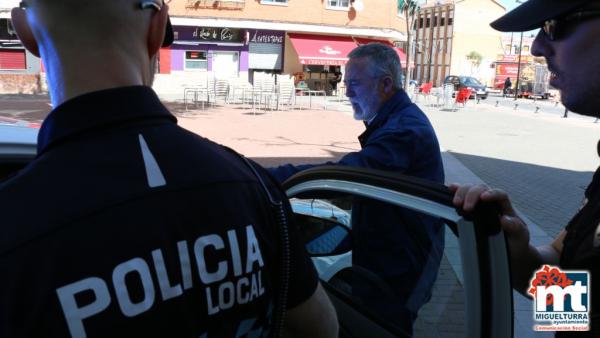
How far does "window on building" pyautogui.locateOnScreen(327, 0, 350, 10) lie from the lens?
1264 inches

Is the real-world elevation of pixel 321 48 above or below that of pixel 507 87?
above

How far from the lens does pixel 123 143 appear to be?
0.94 metres

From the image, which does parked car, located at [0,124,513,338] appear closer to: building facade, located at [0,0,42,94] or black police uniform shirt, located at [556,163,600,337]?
black police uniform shirt, located at [556,163,600,337]

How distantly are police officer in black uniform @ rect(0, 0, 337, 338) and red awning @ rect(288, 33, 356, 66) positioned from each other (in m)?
30.2

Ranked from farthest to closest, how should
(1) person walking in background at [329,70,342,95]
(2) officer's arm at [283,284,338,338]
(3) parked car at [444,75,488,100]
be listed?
(3) parked car at [444,75,488,100] → (1) person walking in background at [329,70,342,95] → (2) officer's arm at [283,284,338,338]

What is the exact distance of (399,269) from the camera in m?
2.06

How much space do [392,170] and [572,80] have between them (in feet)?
3.90

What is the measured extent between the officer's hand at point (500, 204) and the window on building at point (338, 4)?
31.9m

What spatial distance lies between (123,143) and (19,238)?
0.23 m

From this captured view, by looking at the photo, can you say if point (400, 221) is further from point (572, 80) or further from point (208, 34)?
point (208, 34)

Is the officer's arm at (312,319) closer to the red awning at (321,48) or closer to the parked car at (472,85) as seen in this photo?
the red awning at (321,48)

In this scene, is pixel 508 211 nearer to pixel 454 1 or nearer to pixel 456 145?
pixel 456 145

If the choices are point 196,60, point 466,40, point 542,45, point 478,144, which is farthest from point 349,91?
point 466,40

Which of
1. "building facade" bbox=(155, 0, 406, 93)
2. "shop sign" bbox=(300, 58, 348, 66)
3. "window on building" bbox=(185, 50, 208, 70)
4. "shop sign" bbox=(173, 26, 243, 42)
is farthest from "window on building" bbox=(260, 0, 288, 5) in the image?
"window on building" bbox=(185, 50, 208, 70)
